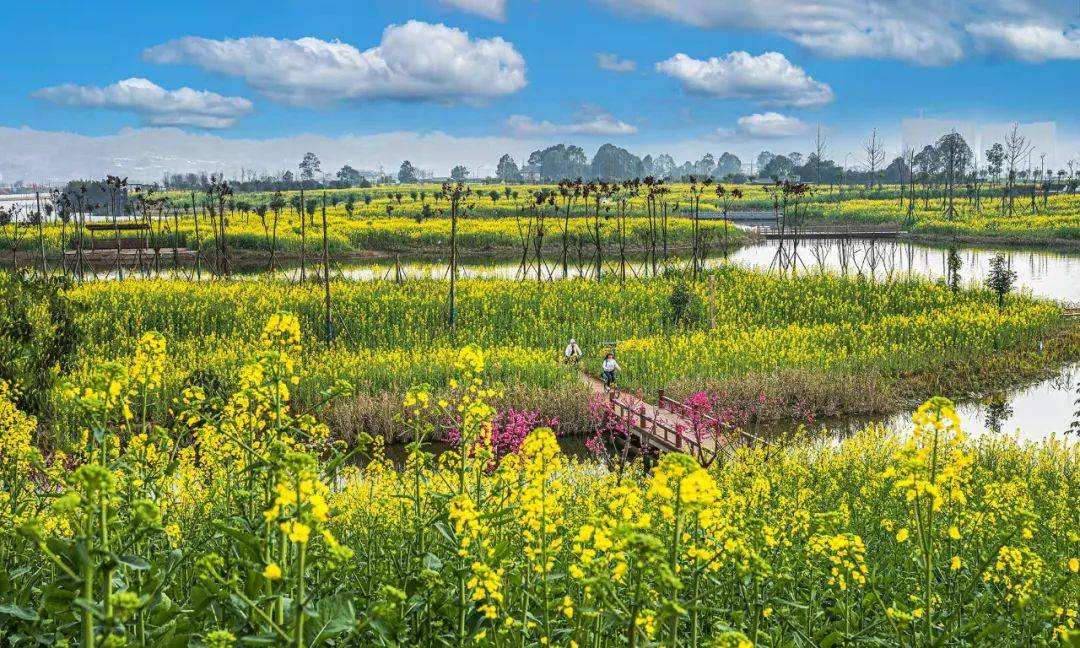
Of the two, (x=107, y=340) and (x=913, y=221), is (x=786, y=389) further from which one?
(x=913, y=221)

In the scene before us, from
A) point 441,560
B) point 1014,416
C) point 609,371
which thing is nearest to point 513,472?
point 441,560

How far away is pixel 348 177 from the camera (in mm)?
187875

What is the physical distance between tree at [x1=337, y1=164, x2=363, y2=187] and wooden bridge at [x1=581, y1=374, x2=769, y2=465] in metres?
159

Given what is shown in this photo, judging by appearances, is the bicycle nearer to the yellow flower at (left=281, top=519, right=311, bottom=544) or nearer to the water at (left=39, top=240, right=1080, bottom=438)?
the water at (left=39, top=240, right=1080, bottom=438)

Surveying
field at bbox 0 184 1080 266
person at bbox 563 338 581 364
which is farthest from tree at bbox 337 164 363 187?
person at bbox 563 338 581 364

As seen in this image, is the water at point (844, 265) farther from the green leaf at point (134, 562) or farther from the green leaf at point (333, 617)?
the green leaf at point (134, 562)

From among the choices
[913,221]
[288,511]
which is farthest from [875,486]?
[913,221]

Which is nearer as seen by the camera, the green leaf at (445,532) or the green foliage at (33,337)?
the green leaf at (445,532)

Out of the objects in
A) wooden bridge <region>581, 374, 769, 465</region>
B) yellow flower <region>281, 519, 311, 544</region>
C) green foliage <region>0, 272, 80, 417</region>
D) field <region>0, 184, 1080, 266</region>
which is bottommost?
wooden bridge <region>581, 374, 769, 465</region>

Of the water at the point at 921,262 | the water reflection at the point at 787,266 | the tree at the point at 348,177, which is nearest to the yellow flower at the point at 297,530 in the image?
the water at the point at 921,262

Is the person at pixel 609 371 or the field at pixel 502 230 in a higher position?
the field at pixel 502 230

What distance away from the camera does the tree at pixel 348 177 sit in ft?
579

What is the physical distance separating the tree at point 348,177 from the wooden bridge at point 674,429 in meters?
159

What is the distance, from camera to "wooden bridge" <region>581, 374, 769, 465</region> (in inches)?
590
